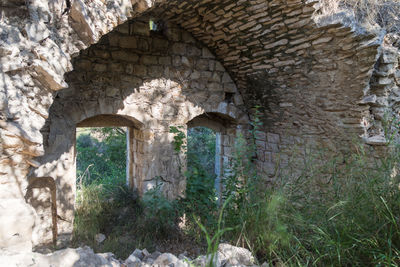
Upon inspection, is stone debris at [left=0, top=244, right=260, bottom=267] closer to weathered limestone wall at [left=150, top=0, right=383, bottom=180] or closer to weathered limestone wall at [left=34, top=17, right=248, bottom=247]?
weathered limestone wall at [left=150, top=0, right=383, bottom=180]

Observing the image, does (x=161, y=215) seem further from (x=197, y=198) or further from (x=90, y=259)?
(x=90, y=259)

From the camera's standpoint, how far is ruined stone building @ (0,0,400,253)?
1986mm

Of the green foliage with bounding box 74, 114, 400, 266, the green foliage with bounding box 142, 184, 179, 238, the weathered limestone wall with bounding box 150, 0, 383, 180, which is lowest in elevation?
the green foliage with bounding box 142, 184, 179, 238

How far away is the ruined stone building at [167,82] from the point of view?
6.52 feet

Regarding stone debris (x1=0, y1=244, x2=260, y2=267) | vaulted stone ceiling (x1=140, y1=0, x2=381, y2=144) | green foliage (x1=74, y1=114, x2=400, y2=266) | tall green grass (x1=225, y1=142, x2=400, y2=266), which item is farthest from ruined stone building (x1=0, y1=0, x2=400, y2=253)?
tall green grass (x1=225, y1=142, x2=400, y2=266)

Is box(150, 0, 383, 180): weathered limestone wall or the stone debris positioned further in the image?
box(150, 0, 383, 180): weathered limestone wall

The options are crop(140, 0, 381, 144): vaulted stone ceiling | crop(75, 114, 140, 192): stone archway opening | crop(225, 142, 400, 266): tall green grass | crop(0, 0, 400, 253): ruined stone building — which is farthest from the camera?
crop(75, 114, 140, 192): stone archway opening

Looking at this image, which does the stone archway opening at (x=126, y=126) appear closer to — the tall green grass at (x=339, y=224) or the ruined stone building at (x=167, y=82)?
the ruined stone building at (x=167, y=82)

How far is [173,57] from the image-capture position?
168 inches

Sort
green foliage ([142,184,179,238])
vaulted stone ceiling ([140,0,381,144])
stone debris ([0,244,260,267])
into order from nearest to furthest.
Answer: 1. stone debris ([0,244,260,267])
2. vaulted stone ceiling ([140,0,381,144])
3. green foliage ([142,184,179,238])

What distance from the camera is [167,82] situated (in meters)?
4.25

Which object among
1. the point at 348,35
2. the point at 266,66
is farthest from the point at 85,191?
the point at 348,35

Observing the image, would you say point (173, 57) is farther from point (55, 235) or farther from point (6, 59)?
point (55, 235)

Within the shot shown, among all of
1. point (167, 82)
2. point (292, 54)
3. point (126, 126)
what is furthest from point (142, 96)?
point (292, 54)
